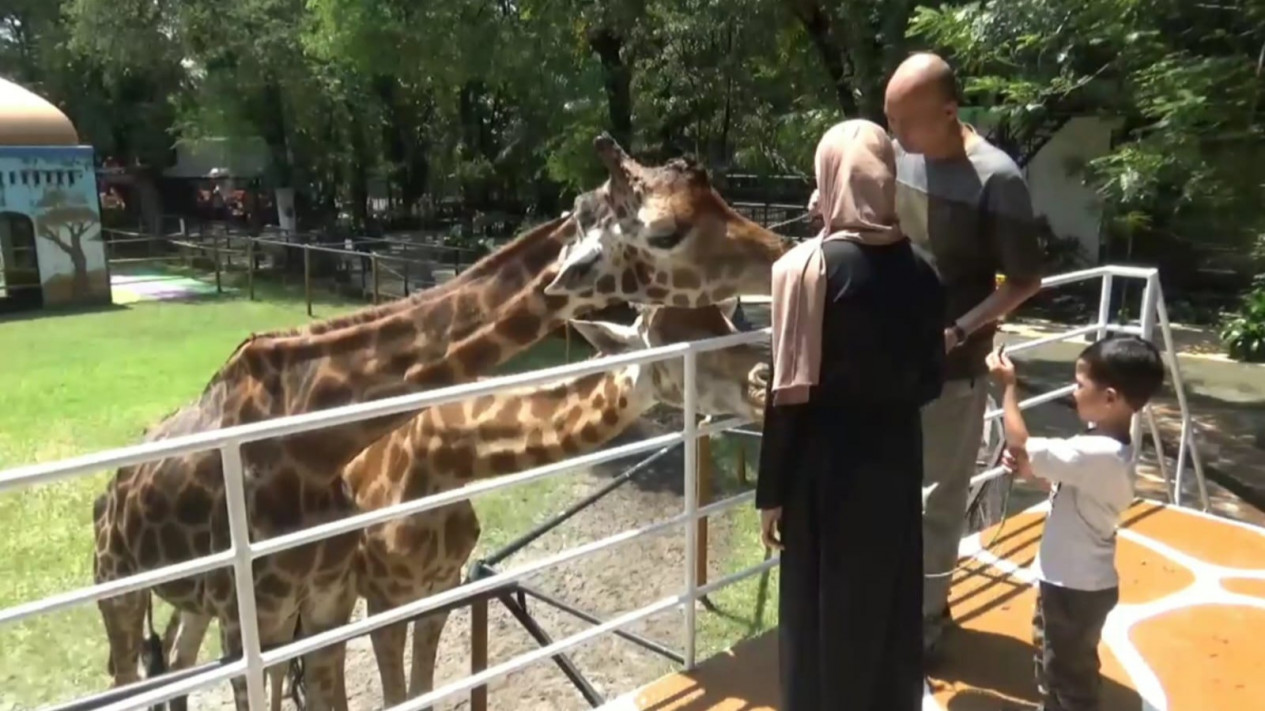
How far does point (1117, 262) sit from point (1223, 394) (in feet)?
19.8

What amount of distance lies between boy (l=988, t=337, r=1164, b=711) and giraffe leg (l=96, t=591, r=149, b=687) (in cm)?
343

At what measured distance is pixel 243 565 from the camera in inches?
96.3

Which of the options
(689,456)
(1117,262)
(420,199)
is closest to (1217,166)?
(689,456)

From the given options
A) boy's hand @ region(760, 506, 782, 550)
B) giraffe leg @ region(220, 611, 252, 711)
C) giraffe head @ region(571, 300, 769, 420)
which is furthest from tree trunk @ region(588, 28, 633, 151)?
boy's hand @ region(760, 506, 782, 550)

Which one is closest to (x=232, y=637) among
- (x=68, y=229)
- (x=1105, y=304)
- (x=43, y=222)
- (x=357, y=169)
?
(x=1105, y=304)

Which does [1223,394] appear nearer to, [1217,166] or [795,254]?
[1217,166]

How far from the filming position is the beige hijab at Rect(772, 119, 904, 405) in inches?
91.5

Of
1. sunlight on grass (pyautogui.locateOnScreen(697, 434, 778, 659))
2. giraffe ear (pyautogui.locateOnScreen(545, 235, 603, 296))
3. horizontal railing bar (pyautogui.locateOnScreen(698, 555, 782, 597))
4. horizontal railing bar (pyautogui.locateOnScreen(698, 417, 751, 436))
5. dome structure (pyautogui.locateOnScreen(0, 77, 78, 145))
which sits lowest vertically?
sunlight on grass (pyautogui.locateOnScreen(697, 434, 778, 659))

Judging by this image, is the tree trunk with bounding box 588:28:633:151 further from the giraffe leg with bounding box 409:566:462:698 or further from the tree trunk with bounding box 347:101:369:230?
the tree trunk with bounding box 347:101:369:230

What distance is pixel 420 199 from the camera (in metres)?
29.3

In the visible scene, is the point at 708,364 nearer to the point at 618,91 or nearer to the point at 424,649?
the point at 424,649

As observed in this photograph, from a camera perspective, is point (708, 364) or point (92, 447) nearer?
point (708, 364)

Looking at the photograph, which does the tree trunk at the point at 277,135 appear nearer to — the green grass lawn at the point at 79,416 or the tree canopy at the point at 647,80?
the tree canopy at the point at 647,80

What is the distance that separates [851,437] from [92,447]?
9171 millimetres
